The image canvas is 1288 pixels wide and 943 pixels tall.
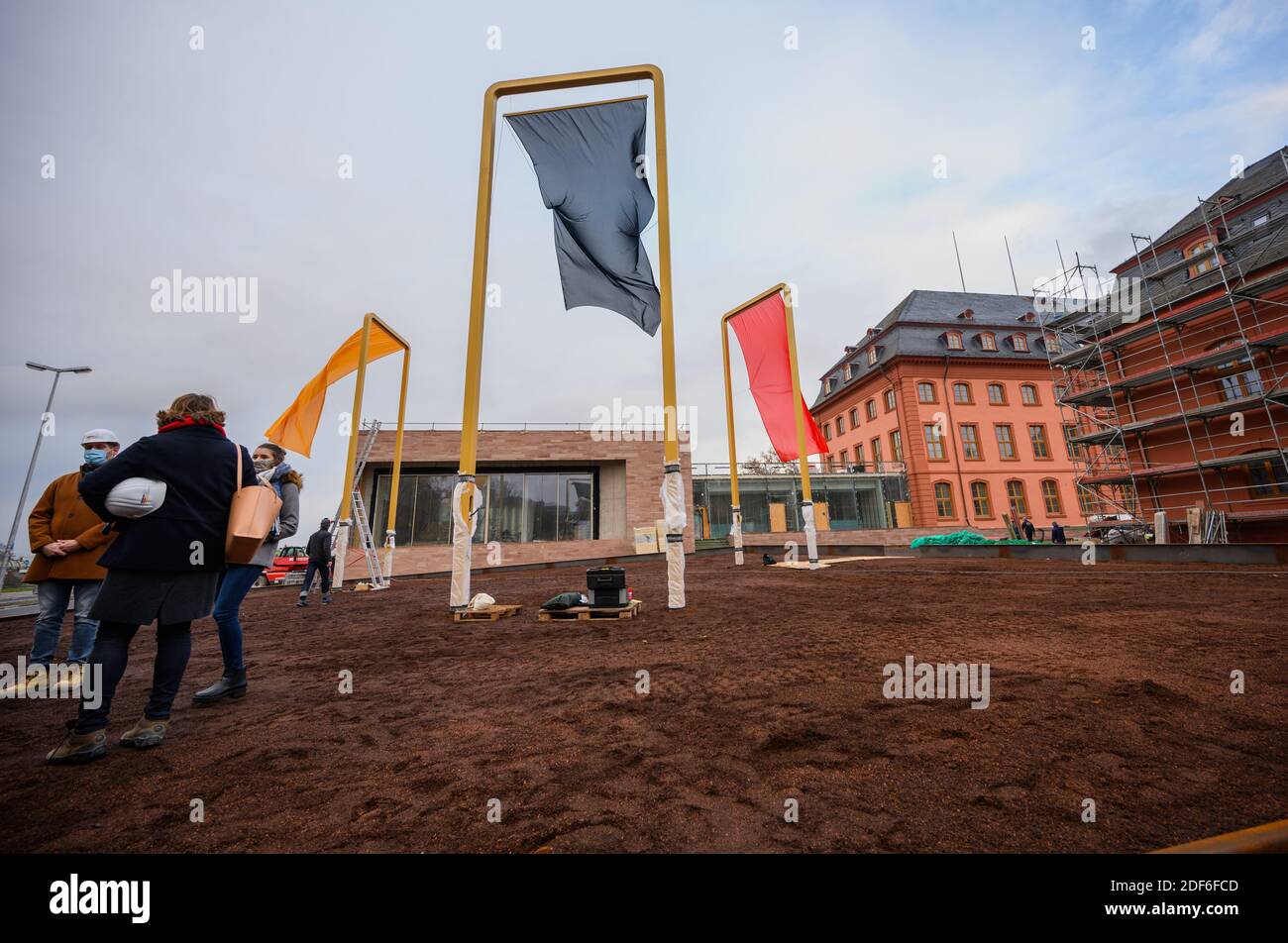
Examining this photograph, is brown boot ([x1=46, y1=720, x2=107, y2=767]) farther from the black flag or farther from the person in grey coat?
the black flag

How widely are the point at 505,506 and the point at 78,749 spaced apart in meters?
21.9

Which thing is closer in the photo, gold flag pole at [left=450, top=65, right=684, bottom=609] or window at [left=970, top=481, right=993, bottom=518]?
gold flag pole at [left=450, top=65, right=684, bottom=609]

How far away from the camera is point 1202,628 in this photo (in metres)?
4.88

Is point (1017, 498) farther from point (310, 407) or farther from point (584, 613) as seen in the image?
point (310, 407)

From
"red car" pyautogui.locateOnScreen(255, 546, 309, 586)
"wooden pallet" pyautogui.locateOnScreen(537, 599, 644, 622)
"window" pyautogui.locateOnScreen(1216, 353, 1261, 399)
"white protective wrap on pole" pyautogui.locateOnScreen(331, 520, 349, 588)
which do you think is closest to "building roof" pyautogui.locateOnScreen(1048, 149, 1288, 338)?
"window" pyautogui.locateOnScreen(1216, 353, 1261, 399)

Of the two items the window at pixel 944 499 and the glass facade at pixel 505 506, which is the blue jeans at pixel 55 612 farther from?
the window at pixel 944 499

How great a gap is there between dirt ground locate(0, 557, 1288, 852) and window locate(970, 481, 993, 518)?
30709mm

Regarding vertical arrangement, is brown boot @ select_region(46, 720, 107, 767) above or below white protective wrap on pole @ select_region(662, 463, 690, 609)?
below

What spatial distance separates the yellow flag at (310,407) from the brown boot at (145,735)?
8.92 meters

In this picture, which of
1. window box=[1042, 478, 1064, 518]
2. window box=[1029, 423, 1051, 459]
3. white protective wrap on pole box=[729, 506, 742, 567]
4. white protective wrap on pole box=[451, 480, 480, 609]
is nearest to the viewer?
white protective wrap on pole box=[451, 480, 480, 609]

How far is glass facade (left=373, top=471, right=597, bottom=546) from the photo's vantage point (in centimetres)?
2341

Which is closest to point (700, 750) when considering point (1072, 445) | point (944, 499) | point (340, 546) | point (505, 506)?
point (340, 546)

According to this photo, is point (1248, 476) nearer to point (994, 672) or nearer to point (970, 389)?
point (970, 389)
